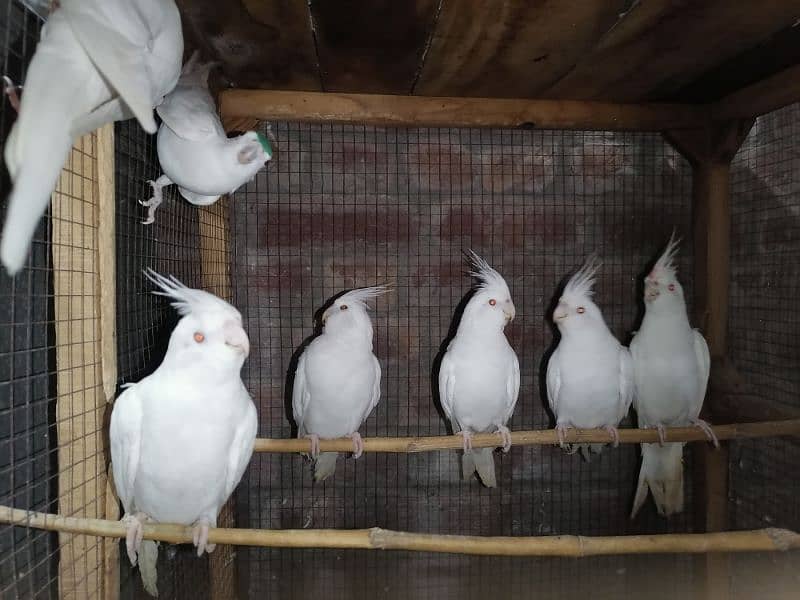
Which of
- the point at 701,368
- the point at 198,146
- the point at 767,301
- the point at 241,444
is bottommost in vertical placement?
the point at 241,444

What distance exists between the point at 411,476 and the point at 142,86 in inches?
112

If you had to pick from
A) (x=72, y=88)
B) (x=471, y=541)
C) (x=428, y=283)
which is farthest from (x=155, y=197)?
(x=471, y=541)

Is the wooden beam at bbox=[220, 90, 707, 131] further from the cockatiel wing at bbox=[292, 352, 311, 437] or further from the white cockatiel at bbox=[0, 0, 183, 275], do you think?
the cockatiel wing at bbox=[292, 352, 311, 437]

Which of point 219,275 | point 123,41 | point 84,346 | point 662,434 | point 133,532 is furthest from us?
point 219,275

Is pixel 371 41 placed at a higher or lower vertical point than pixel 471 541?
higher

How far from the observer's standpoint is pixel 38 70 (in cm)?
118

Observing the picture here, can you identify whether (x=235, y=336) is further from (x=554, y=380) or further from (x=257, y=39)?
(x=554, y=380)

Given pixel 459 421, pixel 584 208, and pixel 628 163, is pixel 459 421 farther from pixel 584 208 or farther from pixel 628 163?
pixel 628 163

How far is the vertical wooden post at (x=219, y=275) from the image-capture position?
9.48 ft

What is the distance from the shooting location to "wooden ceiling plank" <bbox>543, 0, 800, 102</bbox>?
200 cm

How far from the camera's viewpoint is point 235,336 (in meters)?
1.68

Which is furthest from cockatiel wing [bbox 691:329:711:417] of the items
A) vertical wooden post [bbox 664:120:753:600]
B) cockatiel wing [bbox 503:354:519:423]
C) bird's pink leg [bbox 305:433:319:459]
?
bird's pink leg [bbox 305:433:319:459]

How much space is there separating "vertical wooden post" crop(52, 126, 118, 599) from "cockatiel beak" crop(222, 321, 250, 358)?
21.7 inches

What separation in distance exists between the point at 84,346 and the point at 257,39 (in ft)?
4.73
